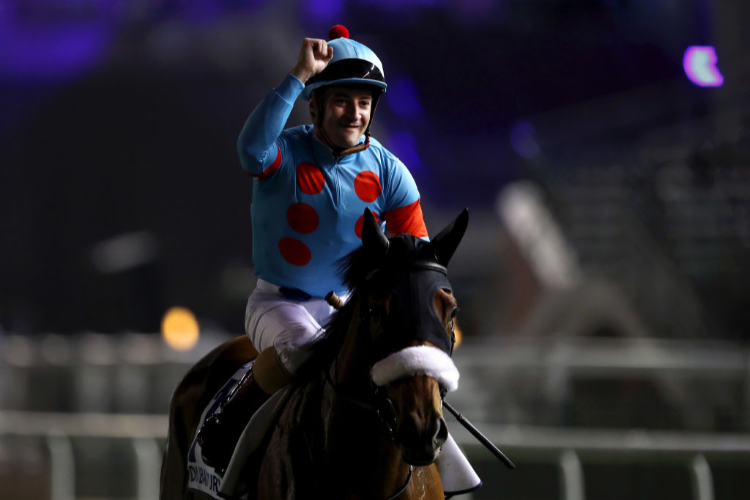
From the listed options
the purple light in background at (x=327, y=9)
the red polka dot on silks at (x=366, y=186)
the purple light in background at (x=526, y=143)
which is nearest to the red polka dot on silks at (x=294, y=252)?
the red polka dot on silks at (x=366, y=186)

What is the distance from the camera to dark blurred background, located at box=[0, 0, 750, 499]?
948cm

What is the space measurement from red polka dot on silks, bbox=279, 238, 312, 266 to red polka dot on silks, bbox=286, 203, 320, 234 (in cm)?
7

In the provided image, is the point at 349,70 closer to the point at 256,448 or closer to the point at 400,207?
the point at 400,207

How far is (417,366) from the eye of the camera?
107 inches

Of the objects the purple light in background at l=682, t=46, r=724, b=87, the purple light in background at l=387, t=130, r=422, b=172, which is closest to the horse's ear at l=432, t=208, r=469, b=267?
the purple light in background at l=682, t=46, r=724, b=87

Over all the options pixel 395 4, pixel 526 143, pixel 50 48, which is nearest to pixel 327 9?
pixel 395 4

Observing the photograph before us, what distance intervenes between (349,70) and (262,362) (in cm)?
107

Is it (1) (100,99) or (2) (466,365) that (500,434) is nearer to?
(2) (466,365)

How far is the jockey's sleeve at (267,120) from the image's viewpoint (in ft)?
11.2

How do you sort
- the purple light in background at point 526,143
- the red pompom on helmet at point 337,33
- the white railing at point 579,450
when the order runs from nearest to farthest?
the red pompom on helmet at point 337,33 → the white railing at point 579,450 → the purple light in background at point 526,143

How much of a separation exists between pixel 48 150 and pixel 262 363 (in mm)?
24001

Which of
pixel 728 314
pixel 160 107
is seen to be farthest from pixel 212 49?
pixel 728 314

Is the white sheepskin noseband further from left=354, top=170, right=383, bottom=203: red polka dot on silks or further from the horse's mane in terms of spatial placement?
left=354, top=170, right=383, bottom=203: red polka dot on silks

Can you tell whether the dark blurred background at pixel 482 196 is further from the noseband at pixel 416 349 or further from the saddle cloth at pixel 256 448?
the noseband at pixel 416 349
